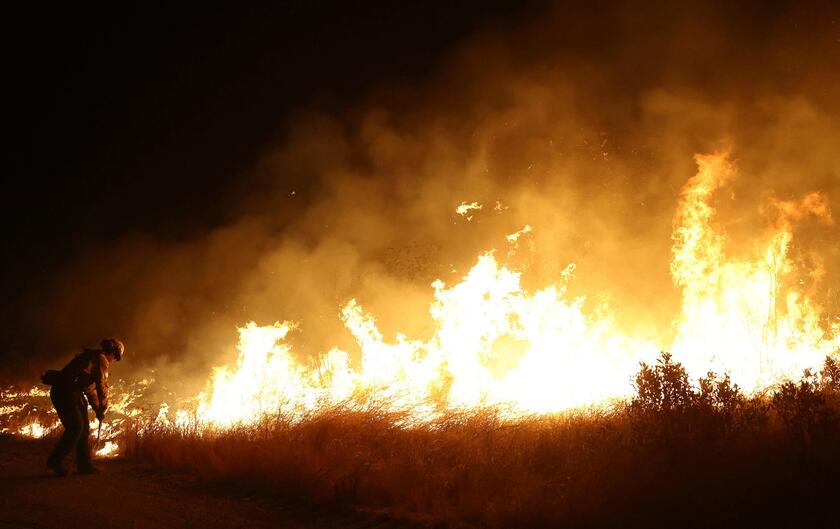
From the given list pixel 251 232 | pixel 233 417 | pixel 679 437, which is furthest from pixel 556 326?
pixel 251 232

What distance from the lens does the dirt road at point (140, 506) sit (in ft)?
Answer: 18.0

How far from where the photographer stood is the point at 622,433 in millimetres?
6750

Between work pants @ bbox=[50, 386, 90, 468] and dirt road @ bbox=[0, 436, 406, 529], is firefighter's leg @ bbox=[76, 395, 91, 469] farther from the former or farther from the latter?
dirt road @ bbox=[0, 436, 406, 529]

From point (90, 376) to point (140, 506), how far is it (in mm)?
2542

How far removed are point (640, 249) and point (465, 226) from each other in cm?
451

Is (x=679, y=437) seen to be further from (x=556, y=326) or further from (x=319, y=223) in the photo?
(x=319, y=223)

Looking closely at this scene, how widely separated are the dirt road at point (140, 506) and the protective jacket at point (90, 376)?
39.7 inches

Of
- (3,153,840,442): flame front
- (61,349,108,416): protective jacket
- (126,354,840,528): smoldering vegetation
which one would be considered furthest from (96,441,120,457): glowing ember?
(61,349,108,416): protective jacket

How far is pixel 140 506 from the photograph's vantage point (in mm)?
6066

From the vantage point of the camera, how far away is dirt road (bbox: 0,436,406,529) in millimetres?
5473

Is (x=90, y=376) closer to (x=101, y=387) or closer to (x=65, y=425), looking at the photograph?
(x=101, y=387)

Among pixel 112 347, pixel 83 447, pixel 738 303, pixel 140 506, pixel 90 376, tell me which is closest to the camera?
pixel 140 506

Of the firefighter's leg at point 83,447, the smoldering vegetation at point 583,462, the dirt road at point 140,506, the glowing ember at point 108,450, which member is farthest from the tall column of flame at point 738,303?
the glowing ember at point 108,450

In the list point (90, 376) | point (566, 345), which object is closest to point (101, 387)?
point (90, 376)
